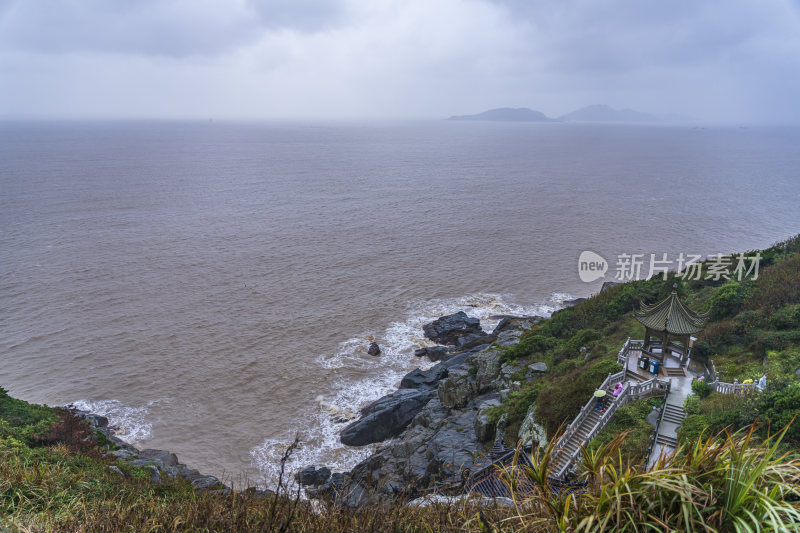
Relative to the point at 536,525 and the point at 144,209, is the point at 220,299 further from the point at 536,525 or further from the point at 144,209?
the point at 536,525

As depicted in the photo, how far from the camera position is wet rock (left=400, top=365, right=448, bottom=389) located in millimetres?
35469

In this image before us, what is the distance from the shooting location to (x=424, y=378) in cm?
3612

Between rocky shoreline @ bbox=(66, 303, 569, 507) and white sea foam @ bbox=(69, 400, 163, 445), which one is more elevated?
rocky shoreline @ bbox=(66, 303, 569, 507)

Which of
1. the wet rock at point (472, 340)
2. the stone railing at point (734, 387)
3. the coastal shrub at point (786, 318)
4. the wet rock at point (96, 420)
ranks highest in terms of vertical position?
the coastal shrub at point (786, 318)

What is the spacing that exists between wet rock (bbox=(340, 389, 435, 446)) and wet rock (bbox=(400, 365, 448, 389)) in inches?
89.3

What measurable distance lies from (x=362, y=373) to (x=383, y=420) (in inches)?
286

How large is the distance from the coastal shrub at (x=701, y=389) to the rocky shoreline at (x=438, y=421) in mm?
7806

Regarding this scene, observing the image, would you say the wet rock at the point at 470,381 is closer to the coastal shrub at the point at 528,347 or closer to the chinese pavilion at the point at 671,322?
the coastal shrub at the point at 528,347

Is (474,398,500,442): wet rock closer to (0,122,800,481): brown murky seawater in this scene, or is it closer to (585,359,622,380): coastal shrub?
(585,359,622,380): coastal shrub

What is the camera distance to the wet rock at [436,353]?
131 ft

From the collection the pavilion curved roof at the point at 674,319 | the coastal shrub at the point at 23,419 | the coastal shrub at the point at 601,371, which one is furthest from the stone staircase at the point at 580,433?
the coastal shrub at the point at 23,419

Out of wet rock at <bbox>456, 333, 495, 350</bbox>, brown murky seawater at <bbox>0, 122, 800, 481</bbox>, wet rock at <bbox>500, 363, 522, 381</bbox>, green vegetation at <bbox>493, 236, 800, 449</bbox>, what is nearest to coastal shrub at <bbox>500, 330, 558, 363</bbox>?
green vegetation at <bbox>493, 236, 800, 449</bbox>

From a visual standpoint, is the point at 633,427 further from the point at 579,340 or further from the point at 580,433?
the point at 579,340

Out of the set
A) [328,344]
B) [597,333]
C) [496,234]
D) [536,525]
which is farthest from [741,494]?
[496,234]
